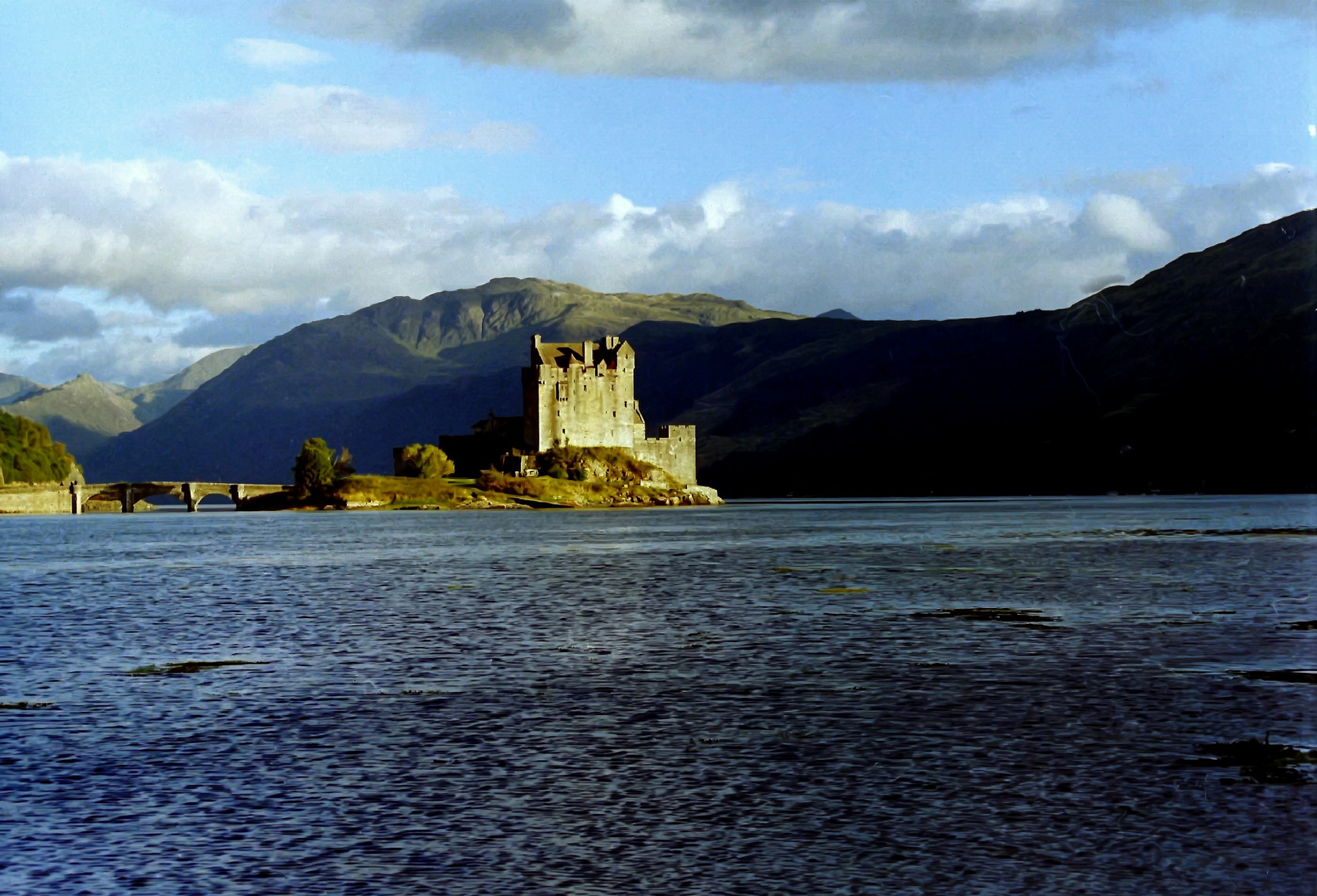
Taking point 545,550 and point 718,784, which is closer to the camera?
point 718,784

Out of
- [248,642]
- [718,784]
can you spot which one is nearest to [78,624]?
[248,642]

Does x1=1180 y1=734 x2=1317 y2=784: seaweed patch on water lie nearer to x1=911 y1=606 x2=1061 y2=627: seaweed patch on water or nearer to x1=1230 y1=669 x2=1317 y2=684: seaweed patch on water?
x1=1230 y1=669 x2=1317 y2=684: seaweed patch on water

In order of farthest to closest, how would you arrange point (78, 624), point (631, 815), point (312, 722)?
1. point (78, 624)
2. point (312, 722)
3. point (631, 815)

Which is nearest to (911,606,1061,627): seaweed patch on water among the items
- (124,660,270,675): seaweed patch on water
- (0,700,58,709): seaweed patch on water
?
(124,660,270,675): seaweed patch on water

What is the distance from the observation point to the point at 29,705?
1299 inches

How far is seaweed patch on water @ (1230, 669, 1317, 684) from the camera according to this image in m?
35.0

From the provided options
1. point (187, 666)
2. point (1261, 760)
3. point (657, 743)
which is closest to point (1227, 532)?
point (187, 666)

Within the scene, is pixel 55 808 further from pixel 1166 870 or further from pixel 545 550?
pixel 545 550

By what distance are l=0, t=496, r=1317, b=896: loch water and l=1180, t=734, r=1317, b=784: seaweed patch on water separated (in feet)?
1.30

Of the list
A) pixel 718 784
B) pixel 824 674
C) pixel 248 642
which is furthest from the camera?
pixel 248 642

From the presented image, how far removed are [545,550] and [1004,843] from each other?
88273 millimetres

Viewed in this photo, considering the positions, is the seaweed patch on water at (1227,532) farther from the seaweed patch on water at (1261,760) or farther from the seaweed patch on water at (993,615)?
the seaweed patch on water at (1261,760)

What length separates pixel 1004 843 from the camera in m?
20.0

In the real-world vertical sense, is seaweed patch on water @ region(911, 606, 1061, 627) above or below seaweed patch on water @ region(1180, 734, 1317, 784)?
below
